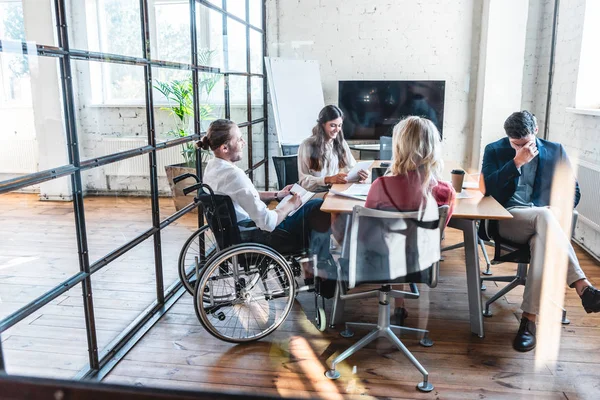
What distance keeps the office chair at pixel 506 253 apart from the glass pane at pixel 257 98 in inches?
102

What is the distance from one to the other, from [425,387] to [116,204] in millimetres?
1503

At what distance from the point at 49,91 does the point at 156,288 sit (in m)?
1.28

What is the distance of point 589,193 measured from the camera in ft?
10.9

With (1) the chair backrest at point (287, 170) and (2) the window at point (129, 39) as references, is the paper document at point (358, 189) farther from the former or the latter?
(2) the window at point (129, 39)

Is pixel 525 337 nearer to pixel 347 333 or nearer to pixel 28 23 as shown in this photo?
pixel 347 333

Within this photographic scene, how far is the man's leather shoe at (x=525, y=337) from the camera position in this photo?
84.2 inches

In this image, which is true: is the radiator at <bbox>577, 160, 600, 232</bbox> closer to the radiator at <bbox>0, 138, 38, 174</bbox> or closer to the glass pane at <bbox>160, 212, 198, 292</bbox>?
the glass pane at <bbox>160, 212, 198, 292</bbox>

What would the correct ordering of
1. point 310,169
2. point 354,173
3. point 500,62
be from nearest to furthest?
1. point 354,173
2. point 310,169
3. point 500,62

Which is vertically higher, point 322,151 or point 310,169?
point 322,151

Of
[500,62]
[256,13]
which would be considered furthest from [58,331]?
[500,62]

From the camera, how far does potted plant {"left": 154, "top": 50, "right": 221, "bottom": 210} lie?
257cm

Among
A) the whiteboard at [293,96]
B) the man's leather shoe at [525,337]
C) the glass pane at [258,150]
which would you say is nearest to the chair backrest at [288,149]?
the whiteboard at [293,96]

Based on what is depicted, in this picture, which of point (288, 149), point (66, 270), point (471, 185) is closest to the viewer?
point (66, 270)

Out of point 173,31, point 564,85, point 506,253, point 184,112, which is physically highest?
point 173,31
